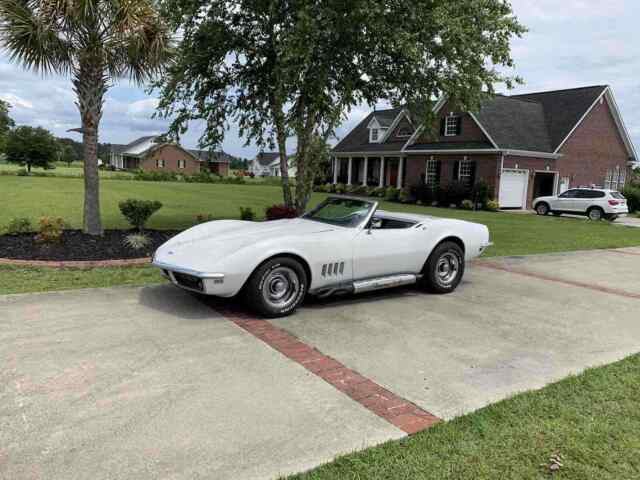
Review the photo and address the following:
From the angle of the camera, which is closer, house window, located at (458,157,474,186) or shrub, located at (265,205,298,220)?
shrub, located at (265,205,298,220)

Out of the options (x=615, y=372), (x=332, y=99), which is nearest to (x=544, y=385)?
(x=615, y=372)

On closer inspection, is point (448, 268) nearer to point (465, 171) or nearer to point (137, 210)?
point (137, 210)

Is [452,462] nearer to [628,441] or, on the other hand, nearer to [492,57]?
[628,441]

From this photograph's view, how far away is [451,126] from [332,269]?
25977 mm

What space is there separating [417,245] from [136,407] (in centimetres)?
405

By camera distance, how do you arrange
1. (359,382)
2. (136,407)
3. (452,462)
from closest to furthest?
(452,462) → (136,407) → (359,382)

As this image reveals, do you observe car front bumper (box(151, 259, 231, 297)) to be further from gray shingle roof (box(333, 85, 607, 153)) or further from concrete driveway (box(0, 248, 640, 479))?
gray shingle roof (box(333, 85, 607, 153))

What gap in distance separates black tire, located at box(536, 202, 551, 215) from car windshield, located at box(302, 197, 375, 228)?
21037mm

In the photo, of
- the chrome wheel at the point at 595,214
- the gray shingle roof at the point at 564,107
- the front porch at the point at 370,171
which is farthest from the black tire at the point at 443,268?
the front porch at the point at 370,171

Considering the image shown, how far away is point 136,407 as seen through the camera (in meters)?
3.27

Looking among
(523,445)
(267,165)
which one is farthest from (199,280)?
(267,165)

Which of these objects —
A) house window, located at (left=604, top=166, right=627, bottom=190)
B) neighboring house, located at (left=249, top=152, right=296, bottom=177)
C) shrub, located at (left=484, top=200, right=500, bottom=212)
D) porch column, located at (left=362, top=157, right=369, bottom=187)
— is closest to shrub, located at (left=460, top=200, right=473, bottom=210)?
shrub, located at (left=484, top=200, right=500, bottom=212)

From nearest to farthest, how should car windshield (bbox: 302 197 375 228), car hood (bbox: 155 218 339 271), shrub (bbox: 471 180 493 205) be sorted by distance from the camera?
car hood (bbox: 155 218 339 271) → car windshield (bbox: 302 197 375 228) → shrub (bbox: 471 180 493 205)

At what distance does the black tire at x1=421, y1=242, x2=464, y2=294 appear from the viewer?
6.57 meters
